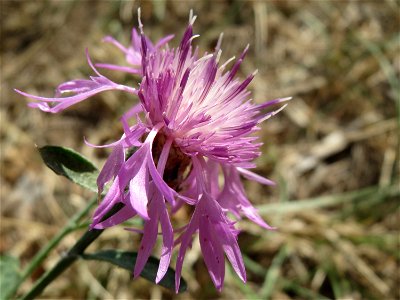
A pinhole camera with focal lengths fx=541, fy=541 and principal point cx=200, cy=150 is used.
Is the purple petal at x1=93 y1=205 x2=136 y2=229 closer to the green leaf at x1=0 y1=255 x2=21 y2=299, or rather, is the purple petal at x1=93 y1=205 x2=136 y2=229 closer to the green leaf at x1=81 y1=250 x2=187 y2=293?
the green leaf at x1=81 y1=250 x2=187 y2=293

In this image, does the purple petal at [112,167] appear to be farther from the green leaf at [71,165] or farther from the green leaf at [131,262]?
the green leaf at [131,262]

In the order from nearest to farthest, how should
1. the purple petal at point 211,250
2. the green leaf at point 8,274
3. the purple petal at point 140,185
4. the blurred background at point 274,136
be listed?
the purple petal at point 140,185
the purple petal at point 211,250
the green leaf at point 8,274
the blurred background at point 274,136

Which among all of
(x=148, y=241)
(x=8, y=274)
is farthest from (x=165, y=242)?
(x=8, y=274)

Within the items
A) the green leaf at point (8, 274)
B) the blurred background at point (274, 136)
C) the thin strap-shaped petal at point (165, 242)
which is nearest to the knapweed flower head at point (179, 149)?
the thin strap-shaped petal at point (165, 242)

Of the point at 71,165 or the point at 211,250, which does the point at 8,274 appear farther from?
the point at 211,250

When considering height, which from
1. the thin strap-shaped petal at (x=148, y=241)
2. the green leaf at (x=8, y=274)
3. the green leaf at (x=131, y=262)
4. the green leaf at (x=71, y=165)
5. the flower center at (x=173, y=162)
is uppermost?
the flower center at (x=173, y=162)

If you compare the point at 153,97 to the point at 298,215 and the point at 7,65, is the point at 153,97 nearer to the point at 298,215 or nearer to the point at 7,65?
the point at 298,215
